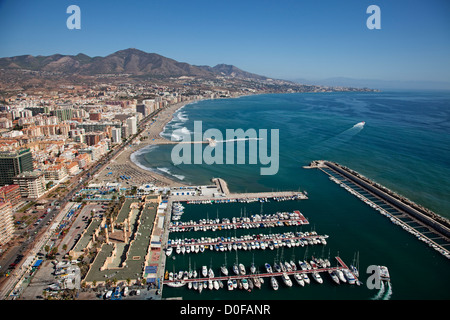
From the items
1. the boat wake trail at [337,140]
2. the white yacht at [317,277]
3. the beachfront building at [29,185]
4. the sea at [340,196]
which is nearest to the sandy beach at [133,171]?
the sea at [340,196]

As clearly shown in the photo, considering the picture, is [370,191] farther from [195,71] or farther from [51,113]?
[195,71]

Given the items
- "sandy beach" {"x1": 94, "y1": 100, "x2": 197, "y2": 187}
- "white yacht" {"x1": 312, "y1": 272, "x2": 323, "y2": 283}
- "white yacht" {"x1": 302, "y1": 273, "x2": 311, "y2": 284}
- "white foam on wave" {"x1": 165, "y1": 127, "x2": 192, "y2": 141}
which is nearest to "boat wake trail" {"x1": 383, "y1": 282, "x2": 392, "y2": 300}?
"white yacht" {"x1": 312, "y1": 272, "x2": 323, "y2": 283}

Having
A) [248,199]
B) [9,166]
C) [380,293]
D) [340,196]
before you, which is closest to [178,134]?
[9,166]

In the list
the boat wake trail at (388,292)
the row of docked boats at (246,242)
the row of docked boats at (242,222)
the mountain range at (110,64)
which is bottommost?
the boat wake trail at (388,292)

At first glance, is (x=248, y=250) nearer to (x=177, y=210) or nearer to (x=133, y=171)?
(x=177, y=210)

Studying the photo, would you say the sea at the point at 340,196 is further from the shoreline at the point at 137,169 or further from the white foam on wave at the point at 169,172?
the shoreline at the point at 137,169

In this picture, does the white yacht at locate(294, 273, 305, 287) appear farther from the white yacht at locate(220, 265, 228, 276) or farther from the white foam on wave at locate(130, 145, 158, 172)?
the white foam on wave at locate(130, 145, 158, 172)
